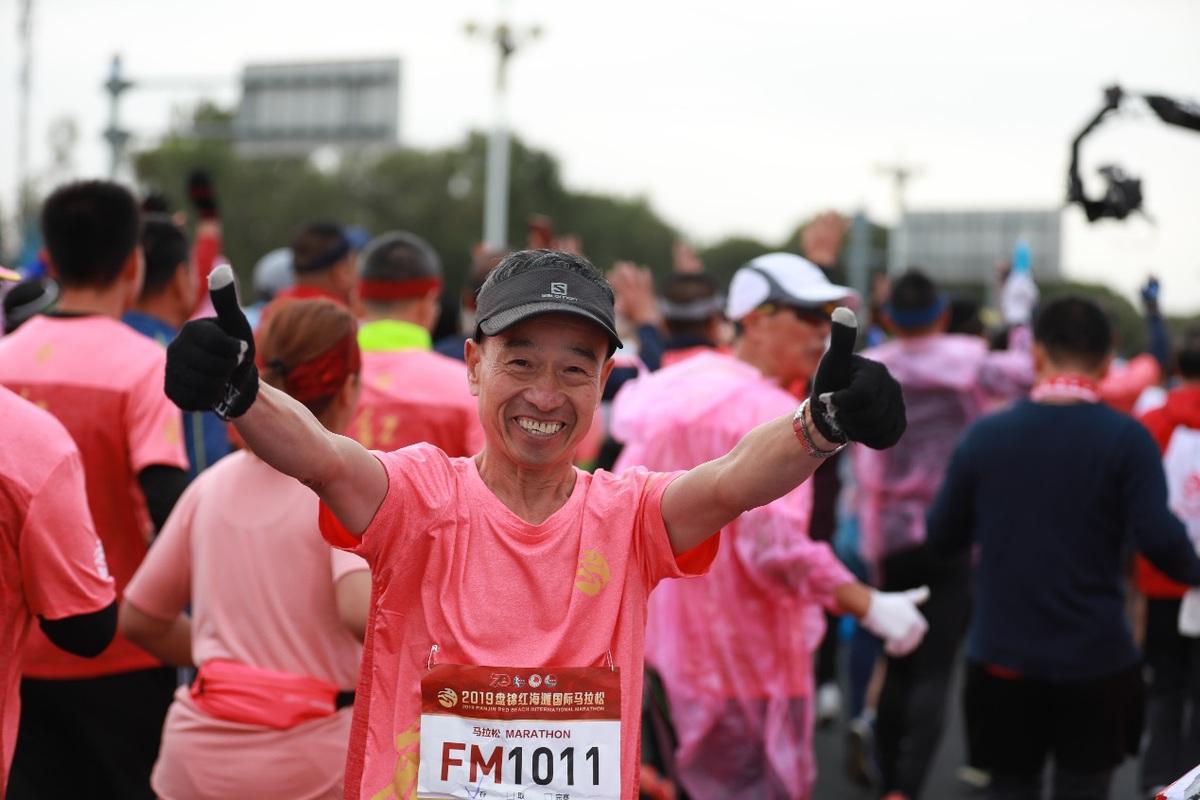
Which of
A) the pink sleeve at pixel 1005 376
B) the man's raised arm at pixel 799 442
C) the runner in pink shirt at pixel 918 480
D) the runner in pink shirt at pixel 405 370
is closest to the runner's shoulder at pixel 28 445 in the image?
the man's raised arm at pixel 799 442

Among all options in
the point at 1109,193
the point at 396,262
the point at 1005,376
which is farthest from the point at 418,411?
the point at 1005,376

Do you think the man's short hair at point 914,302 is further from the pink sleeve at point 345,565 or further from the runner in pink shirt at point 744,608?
the pink sleeve at point 345,565

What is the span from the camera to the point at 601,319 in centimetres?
246

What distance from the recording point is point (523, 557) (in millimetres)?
2475

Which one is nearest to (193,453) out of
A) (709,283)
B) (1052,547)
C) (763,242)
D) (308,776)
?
(308,776)

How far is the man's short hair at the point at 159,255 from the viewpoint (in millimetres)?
4980

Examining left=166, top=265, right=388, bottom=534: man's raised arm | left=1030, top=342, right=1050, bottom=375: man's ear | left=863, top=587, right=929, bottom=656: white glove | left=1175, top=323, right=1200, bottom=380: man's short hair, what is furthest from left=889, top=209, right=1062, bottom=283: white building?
left=166, top=265, right=388, bottom=534: man's raised arm

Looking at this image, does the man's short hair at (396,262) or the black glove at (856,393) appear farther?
the man's short hair at (396,262)

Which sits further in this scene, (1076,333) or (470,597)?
(1076,333)

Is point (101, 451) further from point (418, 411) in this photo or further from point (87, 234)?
point (418, 411)

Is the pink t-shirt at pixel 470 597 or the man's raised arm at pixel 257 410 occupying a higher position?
the man's raised arm at pixel 257 410

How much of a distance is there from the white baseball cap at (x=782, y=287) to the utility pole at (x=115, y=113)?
17.2 m

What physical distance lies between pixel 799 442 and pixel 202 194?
490 cm

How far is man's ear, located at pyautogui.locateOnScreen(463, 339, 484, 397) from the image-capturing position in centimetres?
261
